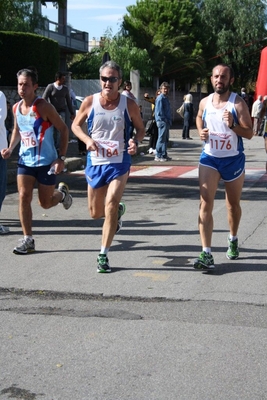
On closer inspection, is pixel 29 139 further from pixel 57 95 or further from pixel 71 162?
pixel 71 162

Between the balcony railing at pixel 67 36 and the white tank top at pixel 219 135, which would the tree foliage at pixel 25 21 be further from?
the white tank top at pixel 219 135

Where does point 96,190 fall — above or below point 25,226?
above

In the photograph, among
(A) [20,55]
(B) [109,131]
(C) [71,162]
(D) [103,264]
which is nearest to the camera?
(D) [103,264]

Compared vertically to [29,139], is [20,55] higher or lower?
higher

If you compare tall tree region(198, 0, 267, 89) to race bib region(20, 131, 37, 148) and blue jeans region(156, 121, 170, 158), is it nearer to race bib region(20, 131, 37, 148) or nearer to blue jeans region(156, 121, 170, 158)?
blue jeans region(156, 121, 170, 158)

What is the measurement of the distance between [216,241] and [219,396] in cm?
484

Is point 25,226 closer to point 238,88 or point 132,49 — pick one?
point 132,49

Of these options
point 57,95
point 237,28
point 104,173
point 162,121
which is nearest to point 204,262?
point 104,173

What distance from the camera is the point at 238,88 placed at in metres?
63.2

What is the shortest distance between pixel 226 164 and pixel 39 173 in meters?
2.03

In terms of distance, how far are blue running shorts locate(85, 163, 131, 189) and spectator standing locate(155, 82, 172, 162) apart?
12.4m

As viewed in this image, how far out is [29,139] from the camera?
8.42 metres

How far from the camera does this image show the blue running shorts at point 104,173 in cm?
761

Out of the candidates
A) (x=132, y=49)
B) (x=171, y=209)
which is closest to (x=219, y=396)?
(x=171, y=209)
